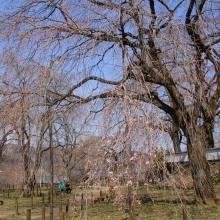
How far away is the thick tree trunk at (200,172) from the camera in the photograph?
7.46 m

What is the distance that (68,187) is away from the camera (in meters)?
19.9

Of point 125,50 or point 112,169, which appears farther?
point 125,50

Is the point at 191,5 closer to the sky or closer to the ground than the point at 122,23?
closer to the sky

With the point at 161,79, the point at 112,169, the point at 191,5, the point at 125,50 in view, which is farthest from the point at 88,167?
the point at 191,5

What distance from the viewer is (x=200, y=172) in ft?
24.6

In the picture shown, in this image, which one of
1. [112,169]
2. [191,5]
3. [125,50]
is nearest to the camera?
[112,169]

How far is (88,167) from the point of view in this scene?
157 inches

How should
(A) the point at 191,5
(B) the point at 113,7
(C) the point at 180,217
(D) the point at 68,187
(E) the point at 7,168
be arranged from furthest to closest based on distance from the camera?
(E) the point at 7,168
(D) the point at 68,187
(A) the point at 191,5
(C) the point at 180,217
(B) the point at 113,7

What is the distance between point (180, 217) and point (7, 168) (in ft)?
95.8

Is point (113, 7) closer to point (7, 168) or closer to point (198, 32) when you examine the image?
point (198, 32)

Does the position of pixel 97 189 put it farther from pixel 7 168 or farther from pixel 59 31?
pixel 7 168

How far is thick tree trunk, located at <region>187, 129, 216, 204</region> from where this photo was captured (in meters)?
7.46

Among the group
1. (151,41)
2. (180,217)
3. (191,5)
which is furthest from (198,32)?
(180,217)

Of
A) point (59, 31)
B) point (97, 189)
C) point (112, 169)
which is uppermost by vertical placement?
point (59, 31)
